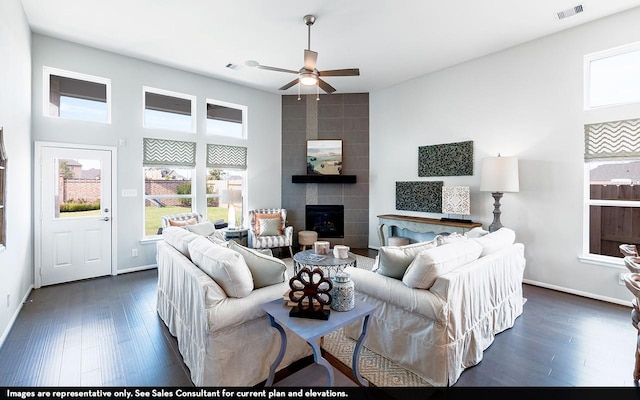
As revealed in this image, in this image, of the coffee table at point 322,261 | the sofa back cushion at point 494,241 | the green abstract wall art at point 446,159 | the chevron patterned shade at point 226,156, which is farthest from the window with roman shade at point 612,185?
→ the chevron patterned shade at point 226,156

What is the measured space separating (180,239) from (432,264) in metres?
2.22

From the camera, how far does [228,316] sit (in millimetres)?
1748

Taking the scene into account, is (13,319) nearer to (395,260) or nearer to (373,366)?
(373,366)

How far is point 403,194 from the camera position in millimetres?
5543

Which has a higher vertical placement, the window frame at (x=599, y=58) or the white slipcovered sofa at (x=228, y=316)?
the window frame at (x=599, y=58)

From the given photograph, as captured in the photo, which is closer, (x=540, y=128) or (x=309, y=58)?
(x=309, y=58)

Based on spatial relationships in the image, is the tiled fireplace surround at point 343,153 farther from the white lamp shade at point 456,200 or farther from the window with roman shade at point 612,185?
the window with roman shade at point 612,185

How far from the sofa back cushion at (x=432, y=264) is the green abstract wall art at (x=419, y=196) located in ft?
9.65

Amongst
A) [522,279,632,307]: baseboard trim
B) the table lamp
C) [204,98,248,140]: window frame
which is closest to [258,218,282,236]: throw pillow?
[204,98,248,140]: window frame

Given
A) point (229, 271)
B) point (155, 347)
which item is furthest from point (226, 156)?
point (229, 271)

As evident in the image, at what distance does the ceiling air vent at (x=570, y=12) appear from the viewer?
3.20m

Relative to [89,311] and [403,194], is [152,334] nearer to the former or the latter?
[89,311]

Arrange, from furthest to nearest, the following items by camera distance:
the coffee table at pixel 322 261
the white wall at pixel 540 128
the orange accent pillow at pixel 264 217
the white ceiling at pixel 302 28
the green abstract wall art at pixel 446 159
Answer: the orange accent pillow at pixel 264 217, the green abstract wall art at pixel 446 159, the white wall at pixel 540 128, the coffee table at pixel 322 261, the white ceiling at pixel 302 28

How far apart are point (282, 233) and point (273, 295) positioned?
3.45 meters
